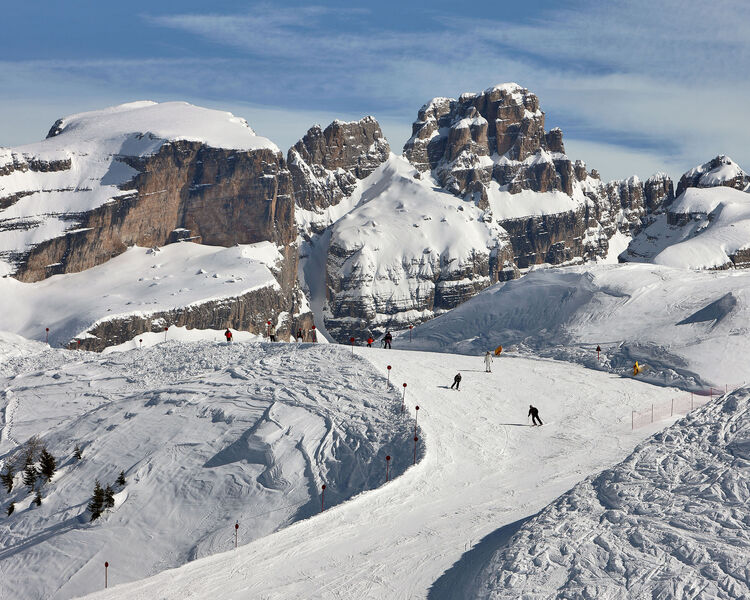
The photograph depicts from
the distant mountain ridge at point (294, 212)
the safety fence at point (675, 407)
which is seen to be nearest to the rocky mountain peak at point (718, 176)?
the distant mountain ridge at point (294, 212)

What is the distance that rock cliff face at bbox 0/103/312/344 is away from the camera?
392 feet

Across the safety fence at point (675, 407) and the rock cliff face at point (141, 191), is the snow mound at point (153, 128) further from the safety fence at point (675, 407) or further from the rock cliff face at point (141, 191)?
the safety fence at point (675, 407)

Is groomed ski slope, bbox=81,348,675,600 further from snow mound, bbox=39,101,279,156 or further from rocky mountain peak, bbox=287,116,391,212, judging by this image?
rocky mountain peak, bbox=287,116,391,212

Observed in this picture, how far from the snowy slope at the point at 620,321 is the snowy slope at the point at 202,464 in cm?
1536

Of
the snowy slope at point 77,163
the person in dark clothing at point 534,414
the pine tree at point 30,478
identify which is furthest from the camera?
the snowy slope at point 77,163

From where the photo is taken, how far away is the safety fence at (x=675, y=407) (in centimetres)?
3403

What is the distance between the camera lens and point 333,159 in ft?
618

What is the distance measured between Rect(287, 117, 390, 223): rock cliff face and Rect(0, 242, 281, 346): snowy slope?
42780mm

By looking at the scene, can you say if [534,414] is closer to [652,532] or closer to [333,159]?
[652,532]

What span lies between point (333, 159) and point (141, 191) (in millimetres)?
66963

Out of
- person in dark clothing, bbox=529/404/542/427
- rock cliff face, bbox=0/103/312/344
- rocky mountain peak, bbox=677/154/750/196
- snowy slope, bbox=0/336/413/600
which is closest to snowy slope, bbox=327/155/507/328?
→ rock cliff face, bbox=0/103/312/344

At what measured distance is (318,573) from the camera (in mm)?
19672

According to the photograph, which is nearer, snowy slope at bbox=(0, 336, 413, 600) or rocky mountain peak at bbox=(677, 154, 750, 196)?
snowy slope at bbox=(0, 336, 413, 600)

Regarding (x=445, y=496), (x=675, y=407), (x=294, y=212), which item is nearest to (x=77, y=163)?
(x=294, y=212)
